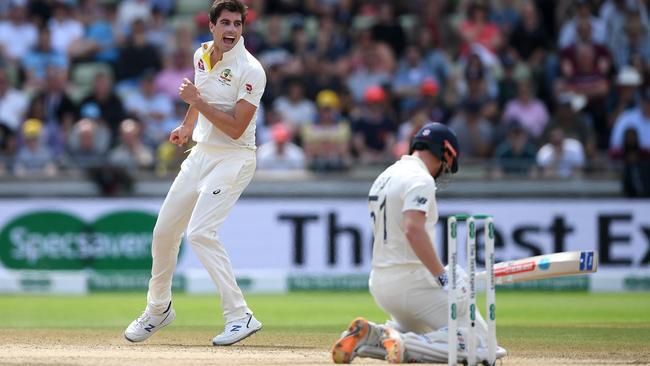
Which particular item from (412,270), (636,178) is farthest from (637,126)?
(412,270)

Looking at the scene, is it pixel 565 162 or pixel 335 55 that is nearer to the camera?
pixel 565 162

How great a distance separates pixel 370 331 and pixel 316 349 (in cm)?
107

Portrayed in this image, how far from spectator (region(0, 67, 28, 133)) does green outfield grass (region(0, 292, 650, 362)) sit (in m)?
3.09

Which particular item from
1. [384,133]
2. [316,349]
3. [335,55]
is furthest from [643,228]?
[316,349]

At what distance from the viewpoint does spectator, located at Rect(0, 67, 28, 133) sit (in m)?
15.9

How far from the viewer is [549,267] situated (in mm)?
6621

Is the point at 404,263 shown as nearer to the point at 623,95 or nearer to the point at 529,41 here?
the point at 623,95

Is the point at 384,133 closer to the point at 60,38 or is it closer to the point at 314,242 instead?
the point at 314,242

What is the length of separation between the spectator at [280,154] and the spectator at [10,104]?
316cm

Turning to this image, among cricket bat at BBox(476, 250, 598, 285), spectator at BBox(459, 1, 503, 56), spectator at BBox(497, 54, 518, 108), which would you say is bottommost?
cricket bat at BBox(476, 250, 598, 285)

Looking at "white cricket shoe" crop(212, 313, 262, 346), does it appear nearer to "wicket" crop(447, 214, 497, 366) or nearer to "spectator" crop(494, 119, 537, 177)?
"wicket" crop(447, 214, 497, 366)

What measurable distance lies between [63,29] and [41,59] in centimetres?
77

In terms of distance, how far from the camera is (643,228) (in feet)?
46.9

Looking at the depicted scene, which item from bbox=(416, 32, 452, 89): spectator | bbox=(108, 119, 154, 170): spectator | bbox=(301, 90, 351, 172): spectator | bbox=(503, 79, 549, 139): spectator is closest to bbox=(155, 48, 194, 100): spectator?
bbox=(108, 119, 154, 170): spectator
